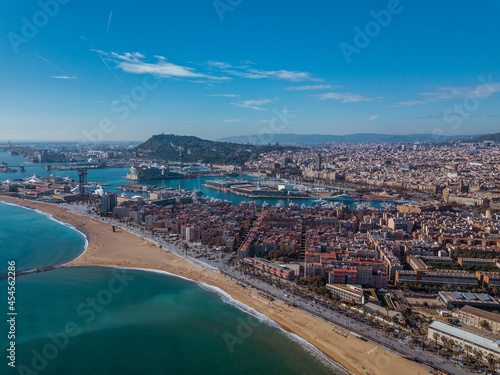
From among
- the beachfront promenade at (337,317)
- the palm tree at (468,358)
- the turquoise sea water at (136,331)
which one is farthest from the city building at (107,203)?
the palm tree at (468,358)

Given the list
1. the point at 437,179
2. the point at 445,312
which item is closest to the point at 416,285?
the point at 445,312

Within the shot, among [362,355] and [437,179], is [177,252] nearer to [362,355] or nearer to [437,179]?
[362,355]

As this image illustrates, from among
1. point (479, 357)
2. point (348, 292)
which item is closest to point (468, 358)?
point (479, 357)

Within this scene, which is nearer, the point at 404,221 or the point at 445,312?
the point at 445,312

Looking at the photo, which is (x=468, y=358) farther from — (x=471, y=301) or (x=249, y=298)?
(x=249, y=298)

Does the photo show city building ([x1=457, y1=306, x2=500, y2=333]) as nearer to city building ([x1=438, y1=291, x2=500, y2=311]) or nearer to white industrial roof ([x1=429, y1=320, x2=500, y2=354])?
city building ([x1=438, y1=291, x2=500, y2=311])
